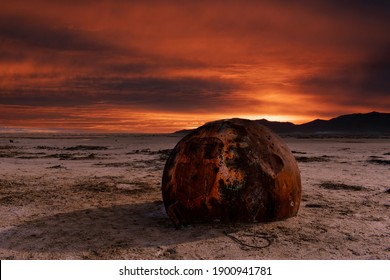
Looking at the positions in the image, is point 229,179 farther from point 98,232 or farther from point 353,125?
point 353,125

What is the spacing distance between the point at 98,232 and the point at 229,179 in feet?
6.83

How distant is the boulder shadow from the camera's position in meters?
4.97

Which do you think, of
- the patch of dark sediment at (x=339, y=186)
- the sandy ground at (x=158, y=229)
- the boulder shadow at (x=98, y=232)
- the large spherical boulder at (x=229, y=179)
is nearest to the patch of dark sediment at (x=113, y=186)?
the sandy ground at (x=158, y=229)

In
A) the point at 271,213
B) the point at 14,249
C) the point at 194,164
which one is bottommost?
the point at 14,249

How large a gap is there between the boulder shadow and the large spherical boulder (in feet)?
1.03

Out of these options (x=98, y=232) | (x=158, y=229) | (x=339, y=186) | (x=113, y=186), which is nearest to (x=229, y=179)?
(x=158, y=229)

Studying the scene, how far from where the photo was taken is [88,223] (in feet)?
19.7

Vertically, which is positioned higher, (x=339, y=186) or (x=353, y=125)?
(x=353, y=125)

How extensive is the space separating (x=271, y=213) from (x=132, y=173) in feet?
24.0

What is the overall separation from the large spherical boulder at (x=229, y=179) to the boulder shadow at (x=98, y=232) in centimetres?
31

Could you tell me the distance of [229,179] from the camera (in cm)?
538

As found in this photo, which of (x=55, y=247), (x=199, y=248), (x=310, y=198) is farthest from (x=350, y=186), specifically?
(x=55, y=247)

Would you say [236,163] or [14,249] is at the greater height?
[236,163]
